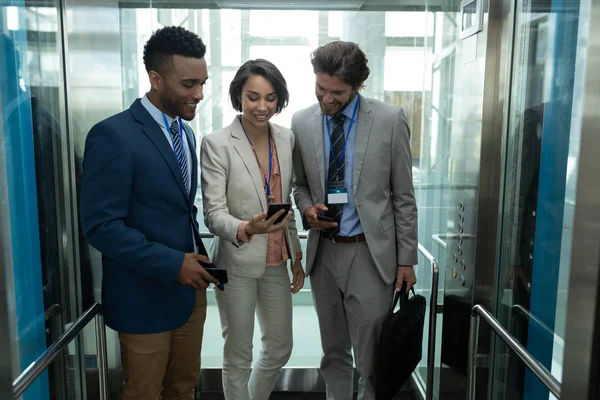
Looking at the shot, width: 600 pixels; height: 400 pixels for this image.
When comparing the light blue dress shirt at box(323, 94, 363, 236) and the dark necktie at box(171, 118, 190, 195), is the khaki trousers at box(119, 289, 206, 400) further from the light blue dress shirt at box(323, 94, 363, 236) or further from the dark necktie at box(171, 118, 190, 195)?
the light blue dress shirt at box(323, 94, 363, 236)

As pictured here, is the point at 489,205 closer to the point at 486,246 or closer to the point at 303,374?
the point at 486,246

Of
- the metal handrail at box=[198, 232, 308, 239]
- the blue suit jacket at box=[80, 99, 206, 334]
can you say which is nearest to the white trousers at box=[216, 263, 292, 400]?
the blue suit jacket at box=[80, 99, 206, 334]

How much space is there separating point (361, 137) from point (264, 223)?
26.1 inches

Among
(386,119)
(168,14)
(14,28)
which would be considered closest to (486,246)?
(386,119)

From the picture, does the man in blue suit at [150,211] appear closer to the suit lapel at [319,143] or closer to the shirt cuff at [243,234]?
the shirt cuff at [243,234]

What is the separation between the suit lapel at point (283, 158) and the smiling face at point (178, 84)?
1.70 feet

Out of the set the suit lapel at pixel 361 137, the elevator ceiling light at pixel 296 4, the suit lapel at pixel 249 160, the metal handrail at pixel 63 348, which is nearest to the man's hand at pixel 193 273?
the metal handrail at pixel 63 348

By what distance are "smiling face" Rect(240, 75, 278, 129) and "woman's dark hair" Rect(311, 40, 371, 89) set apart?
26 cm

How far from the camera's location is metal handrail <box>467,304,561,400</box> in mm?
1521

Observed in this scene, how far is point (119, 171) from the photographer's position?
2002 millimetres

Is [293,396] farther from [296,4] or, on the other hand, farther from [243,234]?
[296,4]

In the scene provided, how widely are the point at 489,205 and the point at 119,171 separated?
148 cm

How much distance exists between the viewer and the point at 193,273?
2.12m

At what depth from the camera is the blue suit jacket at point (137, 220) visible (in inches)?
78.7
